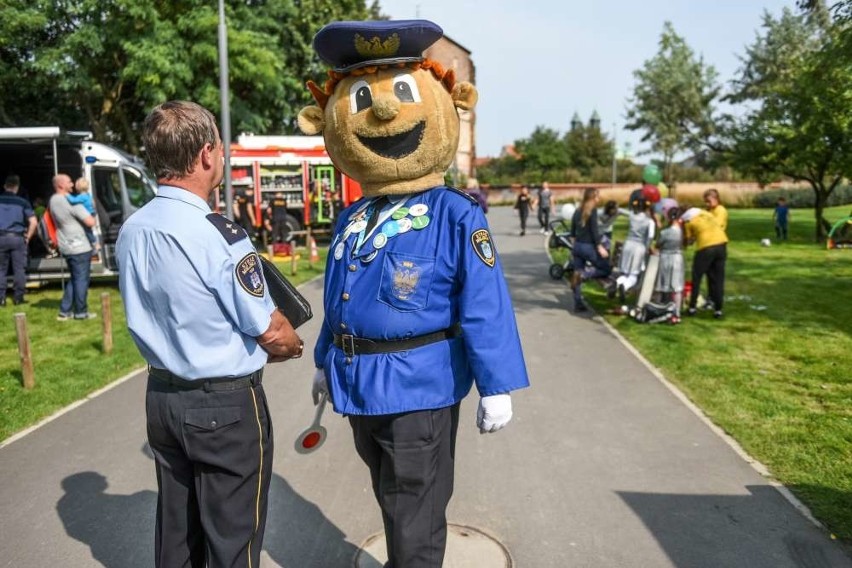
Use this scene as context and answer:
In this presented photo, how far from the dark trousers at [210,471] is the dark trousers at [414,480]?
0.48m

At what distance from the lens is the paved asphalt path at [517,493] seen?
12.2ft

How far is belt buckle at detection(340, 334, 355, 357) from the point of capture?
9.87 ft

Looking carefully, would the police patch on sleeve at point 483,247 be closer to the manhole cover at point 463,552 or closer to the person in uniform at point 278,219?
the manhole cover at point 463,552

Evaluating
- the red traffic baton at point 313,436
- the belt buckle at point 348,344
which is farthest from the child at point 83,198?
the belt buckle at point 348,344

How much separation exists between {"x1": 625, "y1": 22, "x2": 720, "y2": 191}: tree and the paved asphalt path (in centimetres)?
3720

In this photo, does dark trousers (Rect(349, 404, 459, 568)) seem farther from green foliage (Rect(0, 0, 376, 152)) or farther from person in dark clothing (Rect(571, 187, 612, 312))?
green foliage (Rect(0, 0, 376, 152))

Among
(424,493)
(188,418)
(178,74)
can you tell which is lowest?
(424,493)

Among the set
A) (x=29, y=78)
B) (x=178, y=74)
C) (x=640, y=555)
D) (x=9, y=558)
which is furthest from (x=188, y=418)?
(x=29, y=78)

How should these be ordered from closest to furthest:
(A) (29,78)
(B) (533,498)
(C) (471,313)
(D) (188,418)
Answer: (D) (188,418)
(C) (471,313)
(B) (533,498)
(A) (29,78)

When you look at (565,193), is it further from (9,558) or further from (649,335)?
(9,558)

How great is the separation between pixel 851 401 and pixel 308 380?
16.0ft

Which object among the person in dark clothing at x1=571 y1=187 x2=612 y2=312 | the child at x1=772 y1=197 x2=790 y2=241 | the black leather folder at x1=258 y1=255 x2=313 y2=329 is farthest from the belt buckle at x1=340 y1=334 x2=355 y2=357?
the child at x1=772 y1=197 x2=790 y2=241

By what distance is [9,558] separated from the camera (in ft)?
12.0

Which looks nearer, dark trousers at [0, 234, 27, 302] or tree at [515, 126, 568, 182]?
dark trousers at [0, 234, 27, 302]
